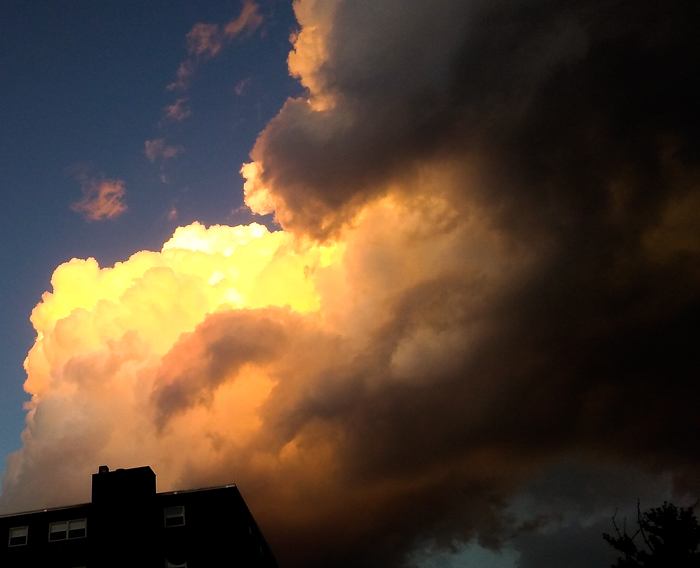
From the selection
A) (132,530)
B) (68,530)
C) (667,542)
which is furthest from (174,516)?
(667,542)

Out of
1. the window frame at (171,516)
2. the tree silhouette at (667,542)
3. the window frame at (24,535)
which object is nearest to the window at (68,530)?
the window frame at (24,535)

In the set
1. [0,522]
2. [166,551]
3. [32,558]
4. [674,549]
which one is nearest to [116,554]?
[166,551]

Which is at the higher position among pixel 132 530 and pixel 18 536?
pixel 18 536

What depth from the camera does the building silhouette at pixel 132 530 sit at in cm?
5153

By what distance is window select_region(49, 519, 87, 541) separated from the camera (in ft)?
173

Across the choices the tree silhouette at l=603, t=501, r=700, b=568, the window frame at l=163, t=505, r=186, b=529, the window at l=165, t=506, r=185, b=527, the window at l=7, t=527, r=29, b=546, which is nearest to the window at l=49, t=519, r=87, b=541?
the window at l=7, t=527, r=29, b=546

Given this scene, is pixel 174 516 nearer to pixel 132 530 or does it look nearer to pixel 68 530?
pixel 132 530

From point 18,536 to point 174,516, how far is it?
514 inches

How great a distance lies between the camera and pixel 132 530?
52.1 m

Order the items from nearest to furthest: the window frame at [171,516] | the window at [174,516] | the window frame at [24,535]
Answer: the window frame at [171,516] < the window at [174,516] < the window frame at [24,535]

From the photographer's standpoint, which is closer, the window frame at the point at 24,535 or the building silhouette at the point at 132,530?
the building silhouette at the point at 132,530

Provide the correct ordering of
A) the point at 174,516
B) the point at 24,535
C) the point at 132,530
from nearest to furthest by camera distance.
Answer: the point at 132,530 < the point at 174,516 < the point at 24,535

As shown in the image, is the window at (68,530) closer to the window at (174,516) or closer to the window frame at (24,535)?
the window frame at (24,535)

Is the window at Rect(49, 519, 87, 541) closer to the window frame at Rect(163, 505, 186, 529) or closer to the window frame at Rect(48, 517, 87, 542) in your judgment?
the window frame at Rect(48, 517, 87, 542)
